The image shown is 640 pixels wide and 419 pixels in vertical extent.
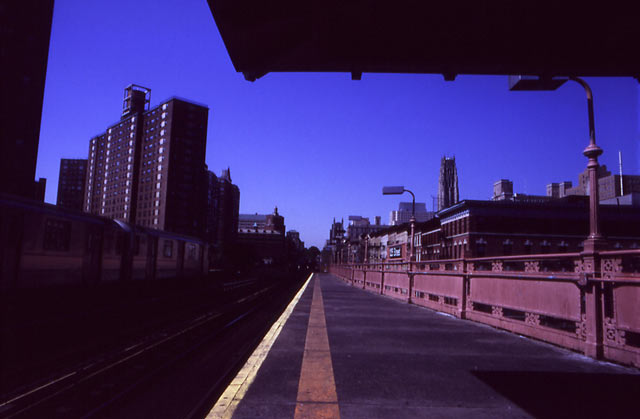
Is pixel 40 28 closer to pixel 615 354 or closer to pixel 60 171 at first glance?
pixel 615 354

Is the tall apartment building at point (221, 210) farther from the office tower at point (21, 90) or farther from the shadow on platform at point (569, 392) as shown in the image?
the shadow on platform at point (569, 392)

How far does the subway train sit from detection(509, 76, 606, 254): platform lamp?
42.2ft

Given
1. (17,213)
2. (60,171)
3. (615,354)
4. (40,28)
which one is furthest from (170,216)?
(615,354)

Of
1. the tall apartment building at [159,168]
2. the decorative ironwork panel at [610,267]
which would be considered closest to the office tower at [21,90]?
the tall apartment building at [159,168]

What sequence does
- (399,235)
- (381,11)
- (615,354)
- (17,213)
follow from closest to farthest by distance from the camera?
(381,11)
(615,354)
(17,213)
(399,235)

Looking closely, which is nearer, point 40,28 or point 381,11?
point 381,11

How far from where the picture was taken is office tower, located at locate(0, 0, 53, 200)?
5403 centimetres

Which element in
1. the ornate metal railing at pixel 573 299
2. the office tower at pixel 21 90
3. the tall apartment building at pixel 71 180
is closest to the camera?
the ornate metal railing at pixel 573 299

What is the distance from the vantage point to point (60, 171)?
174m

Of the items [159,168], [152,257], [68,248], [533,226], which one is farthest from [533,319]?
[159,168]

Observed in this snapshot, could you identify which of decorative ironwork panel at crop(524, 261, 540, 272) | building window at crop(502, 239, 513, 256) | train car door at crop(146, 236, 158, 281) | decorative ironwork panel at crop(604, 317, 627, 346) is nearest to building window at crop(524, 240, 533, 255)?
building window at crop(502, 239, 513, 256)

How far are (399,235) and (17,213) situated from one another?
7021 centimetres

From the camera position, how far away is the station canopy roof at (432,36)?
3.47 metres

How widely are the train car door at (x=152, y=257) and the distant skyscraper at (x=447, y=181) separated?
15559cm
